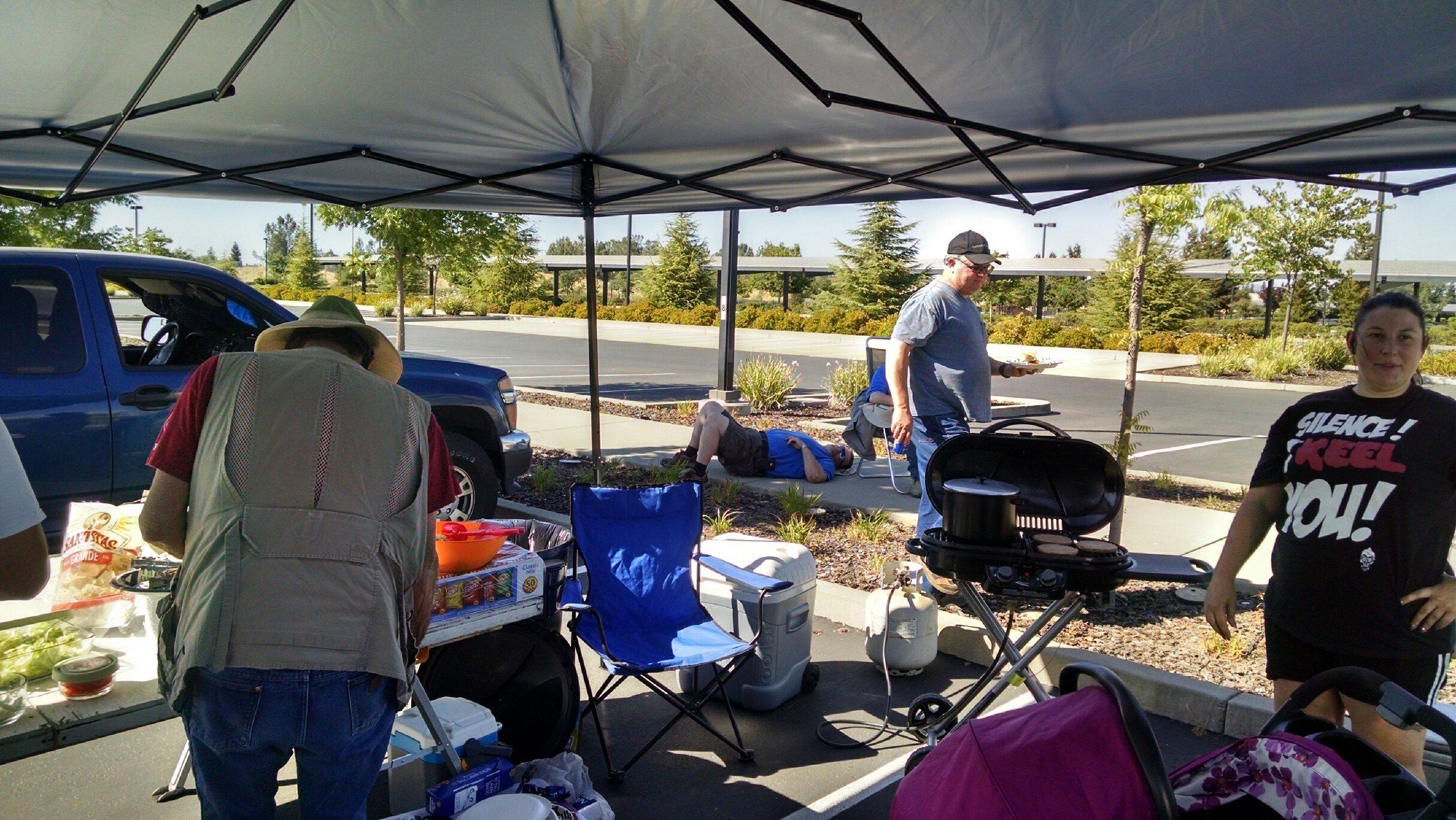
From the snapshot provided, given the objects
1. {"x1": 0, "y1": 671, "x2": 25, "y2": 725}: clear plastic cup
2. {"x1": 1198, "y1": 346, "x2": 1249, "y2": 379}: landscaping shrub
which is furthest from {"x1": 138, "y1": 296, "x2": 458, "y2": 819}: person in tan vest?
{"x1": 1198, "y1": 346, "x2": 1249, "y2": 379}: landscaping shrub

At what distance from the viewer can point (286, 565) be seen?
199 centimetres

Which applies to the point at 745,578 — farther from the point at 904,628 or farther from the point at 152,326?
the point at 152,326

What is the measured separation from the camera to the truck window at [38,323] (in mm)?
5121

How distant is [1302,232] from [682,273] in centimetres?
3190

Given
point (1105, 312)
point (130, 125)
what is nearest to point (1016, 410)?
point (130, 125)

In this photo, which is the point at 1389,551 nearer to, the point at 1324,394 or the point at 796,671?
the point at 1324,394

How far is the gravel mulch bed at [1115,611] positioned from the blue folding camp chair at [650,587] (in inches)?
55.0

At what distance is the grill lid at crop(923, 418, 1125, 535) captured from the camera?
348 centimetres

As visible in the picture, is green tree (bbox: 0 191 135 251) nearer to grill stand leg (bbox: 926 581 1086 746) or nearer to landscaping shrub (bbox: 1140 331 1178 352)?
grill stand leg (bbox: 926 581 1086 746)

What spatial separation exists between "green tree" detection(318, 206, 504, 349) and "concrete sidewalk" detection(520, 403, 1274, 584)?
2.61 metres

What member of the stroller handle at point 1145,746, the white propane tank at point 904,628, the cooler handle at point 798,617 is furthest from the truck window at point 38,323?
the stroller handle at point 1145,746

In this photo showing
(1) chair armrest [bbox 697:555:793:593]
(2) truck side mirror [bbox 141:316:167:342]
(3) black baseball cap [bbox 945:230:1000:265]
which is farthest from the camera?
(2) truck side mirror [bbox 141:316:167:342]

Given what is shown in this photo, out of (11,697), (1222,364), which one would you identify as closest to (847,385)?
(11,697)

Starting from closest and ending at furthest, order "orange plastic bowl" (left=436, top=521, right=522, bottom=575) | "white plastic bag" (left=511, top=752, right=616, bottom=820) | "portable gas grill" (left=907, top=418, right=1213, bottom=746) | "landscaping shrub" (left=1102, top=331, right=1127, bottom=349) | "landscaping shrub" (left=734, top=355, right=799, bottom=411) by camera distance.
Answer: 1. "white plastic bag" (left=511, top=752, right=616, bottom=820)
2. "portable gas grill" (left=907, top=418, right=1213, bottom=746)
3. "orange plastic bowl" (left=436, top=521, right=522, bottom=575)
4. "landscaping shrub" (left=734, top=355, right=799, bottom=411)
5. "landscaping shrub" (left=1102, top=331, right=1127, bottom=349)
